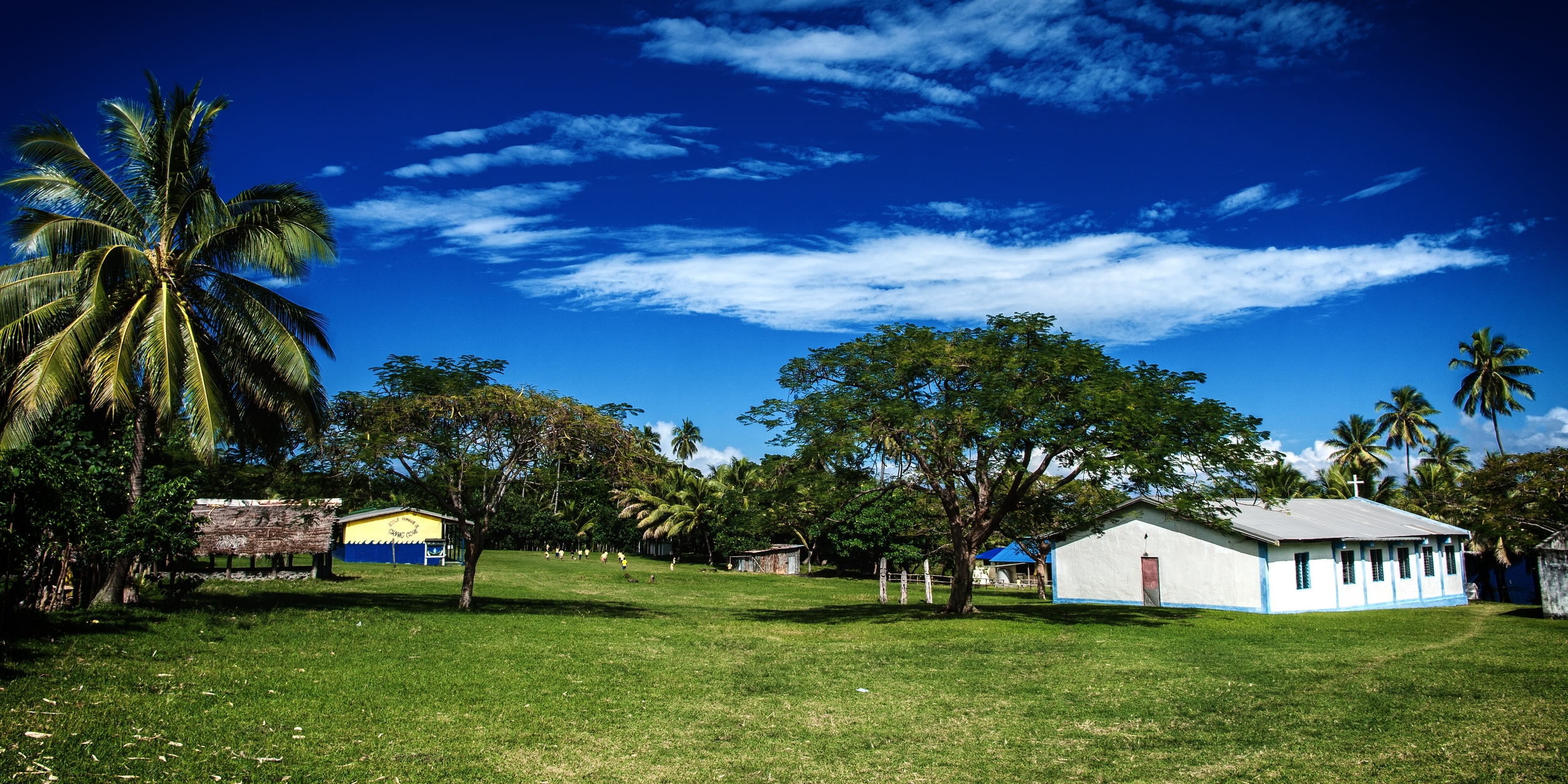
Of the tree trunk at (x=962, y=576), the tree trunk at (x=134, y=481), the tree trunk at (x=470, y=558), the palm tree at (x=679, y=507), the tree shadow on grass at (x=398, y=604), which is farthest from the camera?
the palm tree at (x=679, y=507)

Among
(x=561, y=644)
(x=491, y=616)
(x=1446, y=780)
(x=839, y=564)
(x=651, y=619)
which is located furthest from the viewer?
(x=839, y=564)

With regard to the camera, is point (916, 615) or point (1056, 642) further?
point (916, 615)

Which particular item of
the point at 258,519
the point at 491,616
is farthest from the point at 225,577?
the point at 491,616

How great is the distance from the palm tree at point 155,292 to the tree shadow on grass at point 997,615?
14129 mm

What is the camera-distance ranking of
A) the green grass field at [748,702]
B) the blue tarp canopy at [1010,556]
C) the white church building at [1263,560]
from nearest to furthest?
the green grass field at [748,702] < the white church building at [1263,560] < the blue tarp canopy at [1010,556]

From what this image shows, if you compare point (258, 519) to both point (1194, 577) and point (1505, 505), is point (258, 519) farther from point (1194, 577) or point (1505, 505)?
point (1505, 505)

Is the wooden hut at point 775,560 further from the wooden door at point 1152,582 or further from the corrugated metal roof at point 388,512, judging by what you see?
the wooden door at point 1152,582

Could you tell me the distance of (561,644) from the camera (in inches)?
679

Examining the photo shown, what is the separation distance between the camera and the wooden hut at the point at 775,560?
60.8 metres

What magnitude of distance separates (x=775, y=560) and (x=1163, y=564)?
33.8 metres

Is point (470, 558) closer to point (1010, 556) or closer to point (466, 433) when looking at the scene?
point (466, 433)

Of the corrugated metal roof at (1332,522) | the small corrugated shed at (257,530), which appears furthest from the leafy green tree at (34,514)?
the corrugated metal roof at (1332,522)

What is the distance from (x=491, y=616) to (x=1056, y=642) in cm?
1358

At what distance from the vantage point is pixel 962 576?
84.2 feet
